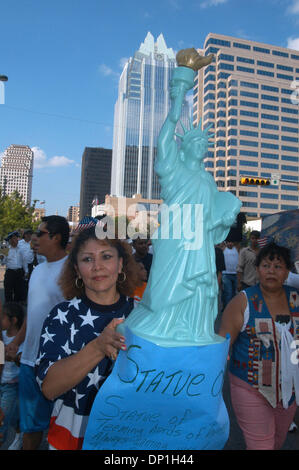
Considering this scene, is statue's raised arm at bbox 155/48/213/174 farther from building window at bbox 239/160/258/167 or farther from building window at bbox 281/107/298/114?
building window at bbox 281/107/298/114

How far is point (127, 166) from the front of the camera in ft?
281

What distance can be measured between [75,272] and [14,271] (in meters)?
7.43

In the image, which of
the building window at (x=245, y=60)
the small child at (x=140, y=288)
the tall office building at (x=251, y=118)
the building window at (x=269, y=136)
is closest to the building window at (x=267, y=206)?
the tall office building at (x=251, y=118)

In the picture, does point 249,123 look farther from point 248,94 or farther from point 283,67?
point 283,67

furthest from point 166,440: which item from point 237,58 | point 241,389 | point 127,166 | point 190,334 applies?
point 237,58

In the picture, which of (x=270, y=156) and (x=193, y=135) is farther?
(x=270, y=156)

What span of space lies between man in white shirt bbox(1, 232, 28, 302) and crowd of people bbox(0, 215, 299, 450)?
5.72 m

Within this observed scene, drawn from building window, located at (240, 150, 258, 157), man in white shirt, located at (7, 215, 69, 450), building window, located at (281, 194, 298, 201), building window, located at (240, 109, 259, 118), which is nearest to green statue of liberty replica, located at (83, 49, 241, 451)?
man in white shirt, located at (7, 215, 69, 450)

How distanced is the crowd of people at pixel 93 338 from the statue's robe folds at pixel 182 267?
21cm

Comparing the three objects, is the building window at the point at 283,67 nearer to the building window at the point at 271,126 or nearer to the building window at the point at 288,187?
the building window at the point at 271,126

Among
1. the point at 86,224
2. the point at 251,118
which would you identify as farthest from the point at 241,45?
the point at 86,224

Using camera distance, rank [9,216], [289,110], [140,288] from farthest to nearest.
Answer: [289,110]
[9,216]
[140,288]

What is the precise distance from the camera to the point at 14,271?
28.8 feet

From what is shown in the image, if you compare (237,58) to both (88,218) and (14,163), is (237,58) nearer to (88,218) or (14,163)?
(14,163)
